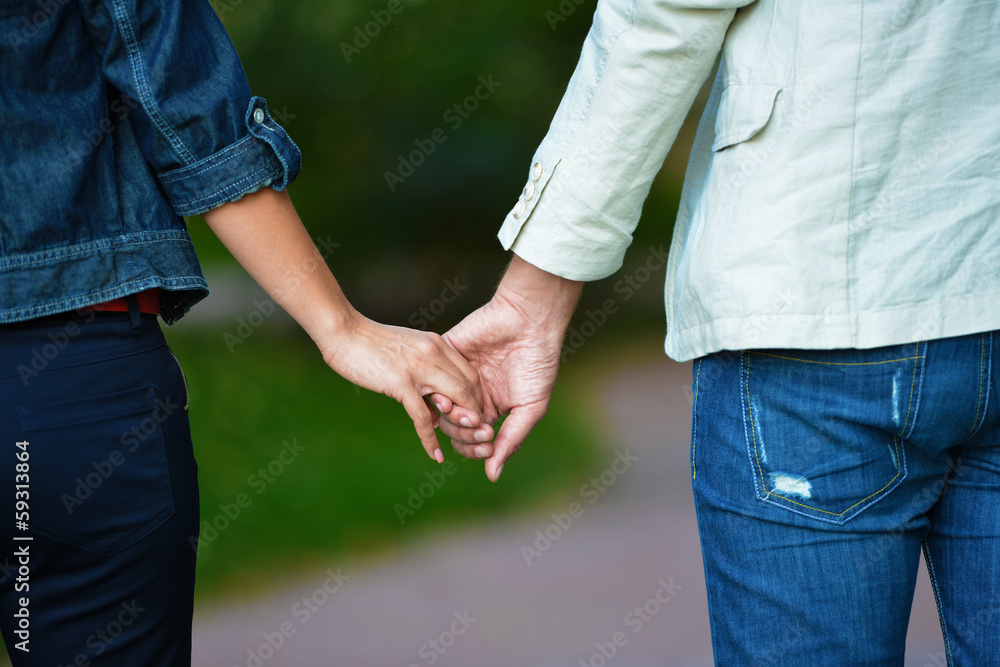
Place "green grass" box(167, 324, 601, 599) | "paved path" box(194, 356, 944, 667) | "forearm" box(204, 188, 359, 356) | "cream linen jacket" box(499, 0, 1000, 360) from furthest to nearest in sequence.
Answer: "green grass" box(167, 324, 601, 599), "paved path" box(194, 356, 944, 667), "forearm" box(204, 188, 359, 356), "cream linen jacket" box(499, 0, 1000, 360)

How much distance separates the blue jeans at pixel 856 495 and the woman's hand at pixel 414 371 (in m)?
0.70

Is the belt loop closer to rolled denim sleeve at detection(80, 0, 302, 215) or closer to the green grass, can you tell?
rolled denim sleeve at detection(80, 0, 302, 215)

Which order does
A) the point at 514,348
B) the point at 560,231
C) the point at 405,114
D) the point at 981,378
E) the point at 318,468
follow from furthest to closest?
the point at 405,114
the point at 318,468
the point at 514,348
the point at 560,231
the point at 981,378

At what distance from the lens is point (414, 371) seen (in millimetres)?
1768

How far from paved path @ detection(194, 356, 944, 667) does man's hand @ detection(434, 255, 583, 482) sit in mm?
1721

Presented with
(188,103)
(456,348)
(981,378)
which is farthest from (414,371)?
(981,378)

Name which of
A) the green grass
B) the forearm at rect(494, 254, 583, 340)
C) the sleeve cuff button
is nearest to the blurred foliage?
the green grass

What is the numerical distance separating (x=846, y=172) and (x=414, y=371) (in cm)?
93

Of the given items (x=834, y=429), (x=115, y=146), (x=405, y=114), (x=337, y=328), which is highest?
(x=115, y=146)

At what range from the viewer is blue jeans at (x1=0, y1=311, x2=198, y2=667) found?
1134mm

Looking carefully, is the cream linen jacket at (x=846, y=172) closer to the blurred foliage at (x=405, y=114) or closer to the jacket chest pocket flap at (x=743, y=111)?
the jacket chest pocket flap at (x=743, y=111)

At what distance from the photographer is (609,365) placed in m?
7.96

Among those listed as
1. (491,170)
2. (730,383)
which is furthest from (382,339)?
(491,170)

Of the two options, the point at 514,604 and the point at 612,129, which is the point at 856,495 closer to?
the point at 612,129
